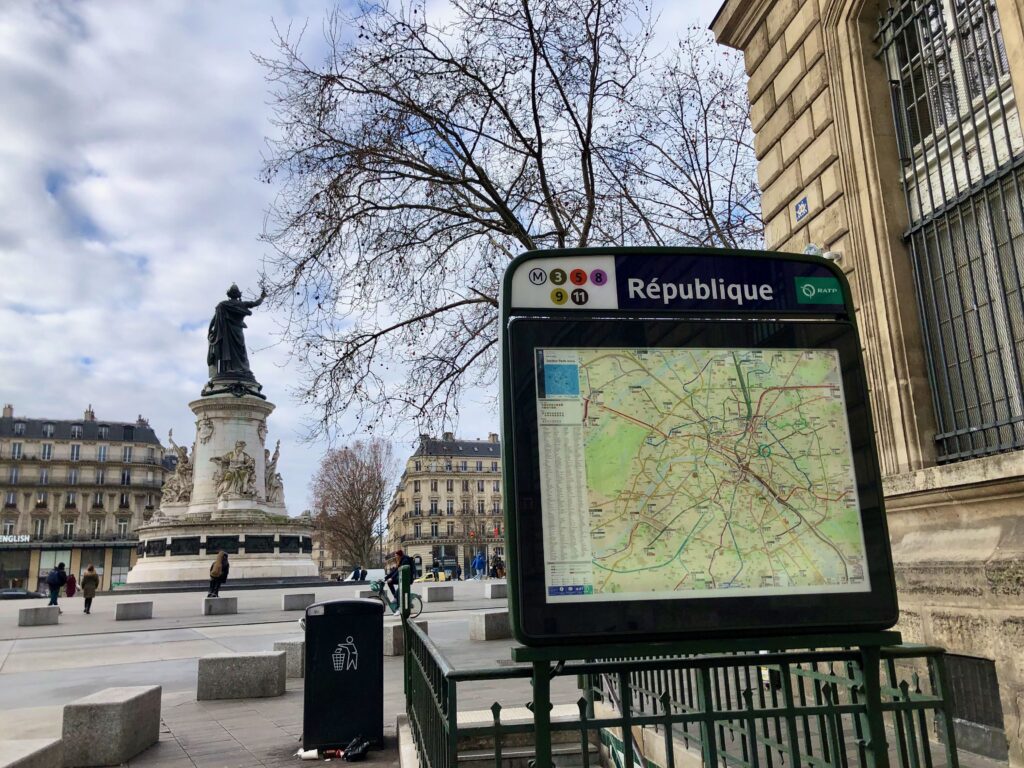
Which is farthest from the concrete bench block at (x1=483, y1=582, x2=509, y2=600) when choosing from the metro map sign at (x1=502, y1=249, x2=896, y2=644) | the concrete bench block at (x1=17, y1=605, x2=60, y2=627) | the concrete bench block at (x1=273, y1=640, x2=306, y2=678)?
the metro map sign at (x1=502, y1=249, x2=896, y2=644)

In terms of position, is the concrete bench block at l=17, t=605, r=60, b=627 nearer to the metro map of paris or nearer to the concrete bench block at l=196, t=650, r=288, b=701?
the concrete bench block at l=196, t=650, r=288, b=701

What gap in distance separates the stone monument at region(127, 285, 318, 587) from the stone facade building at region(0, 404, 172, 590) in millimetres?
55524

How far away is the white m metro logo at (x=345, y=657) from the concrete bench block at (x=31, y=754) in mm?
1953

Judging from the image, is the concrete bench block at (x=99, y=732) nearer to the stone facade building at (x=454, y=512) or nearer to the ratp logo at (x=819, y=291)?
the ratp logo at (x=819, y=291)

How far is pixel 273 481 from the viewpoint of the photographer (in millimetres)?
42281

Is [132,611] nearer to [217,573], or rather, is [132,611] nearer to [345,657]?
[217,573]

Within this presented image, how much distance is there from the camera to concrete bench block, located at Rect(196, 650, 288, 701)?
888 centimetres

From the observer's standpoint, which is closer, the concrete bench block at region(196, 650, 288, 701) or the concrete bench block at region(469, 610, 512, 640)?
the concrete bench block at region(196, 650, 288, 701)

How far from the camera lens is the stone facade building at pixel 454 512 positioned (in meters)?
107

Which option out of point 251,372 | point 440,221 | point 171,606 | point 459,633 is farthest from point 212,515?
point 440,221

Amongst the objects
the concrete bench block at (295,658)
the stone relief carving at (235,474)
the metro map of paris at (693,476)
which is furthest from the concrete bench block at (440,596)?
the metro map of paris at (693,476)

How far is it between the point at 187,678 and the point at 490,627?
16.9 feet

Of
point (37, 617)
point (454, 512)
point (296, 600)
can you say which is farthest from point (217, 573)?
point (454, 512)

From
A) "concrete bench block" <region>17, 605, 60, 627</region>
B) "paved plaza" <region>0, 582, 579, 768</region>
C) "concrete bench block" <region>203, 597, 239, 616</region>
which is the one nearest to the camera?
"paved plaza" <region>0, 582, 579, 768</region>
